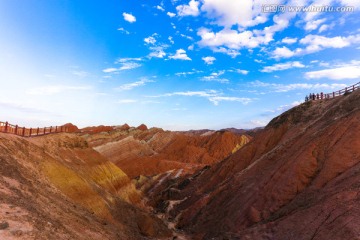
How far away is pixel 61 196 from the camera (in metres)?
26.9

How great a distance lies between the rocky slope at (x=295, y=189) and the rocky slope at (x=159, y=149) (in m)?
33.0

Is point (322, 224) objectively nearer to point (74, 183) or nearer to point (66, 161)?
point (74, 183)

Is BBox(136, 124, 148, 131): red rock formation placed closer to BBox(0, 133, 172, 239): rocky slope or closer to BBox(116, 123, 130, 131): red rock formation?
BBox(116, 123, 130, 131): red rock formation

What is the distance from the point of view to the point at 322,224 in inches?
890

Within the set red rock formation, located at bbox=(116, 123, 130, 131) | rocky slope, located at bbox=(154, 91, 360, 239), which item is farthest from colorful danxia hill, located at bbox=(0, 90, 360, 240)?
red rock formation, located at bbox=(116, 123, 130, 131)

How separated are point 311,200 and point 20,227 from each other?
21.7 m

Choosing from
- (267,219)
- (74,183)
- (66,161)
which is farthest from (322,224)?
(66,161)

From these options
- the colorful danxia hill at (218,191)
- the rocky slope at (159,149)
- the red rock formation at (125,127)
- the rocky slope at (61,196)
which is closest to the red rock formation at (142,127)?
the red rock formation at (125,127)

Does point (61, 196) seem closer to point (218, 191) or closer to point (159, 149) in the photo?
point (218, 191)

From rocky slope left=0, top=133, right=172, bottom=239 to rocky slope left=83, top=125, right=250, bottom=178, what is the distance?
38206 millimetres

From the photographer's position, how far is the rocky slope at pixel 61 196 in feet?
58.1

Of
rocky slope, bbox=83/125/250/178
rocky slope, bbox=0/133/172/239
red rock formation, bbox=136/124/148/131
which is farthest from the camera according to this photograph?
red rock formation, bbox=136/124/148/131

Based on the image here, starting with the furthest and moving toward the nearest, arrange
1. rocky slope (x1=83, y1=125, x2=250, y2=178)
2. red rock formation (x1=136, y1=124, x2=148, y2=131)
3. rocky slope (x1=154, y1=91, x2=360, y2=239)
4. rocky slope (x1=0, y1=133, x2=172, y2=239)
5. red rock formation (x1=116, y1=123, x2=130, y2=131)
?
red rock formation (x1=136, y1=124, x2=148, y2=131)
red rock formation (x1=116, y1=123, x2=130, y2=131)
rocky slope (x1=83, y1=125, x2=250, y2=178)
rocky slope (x1=154, y1=91, x2=360, y2=239)
rocky slope (x1=0, y1=133, x2=172, y2=239)

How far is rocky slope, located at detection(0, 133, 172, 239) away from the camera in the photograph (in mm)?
17703
